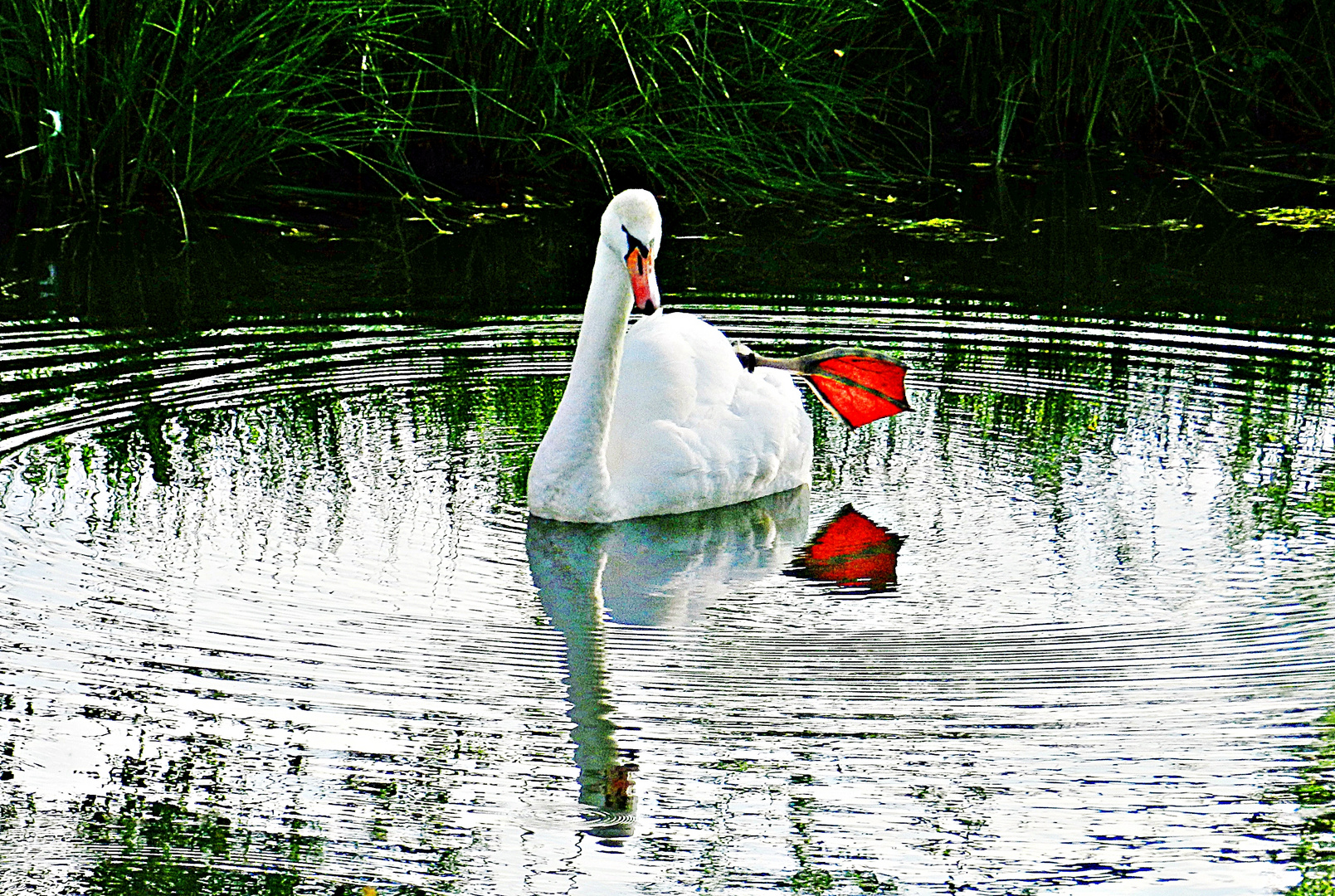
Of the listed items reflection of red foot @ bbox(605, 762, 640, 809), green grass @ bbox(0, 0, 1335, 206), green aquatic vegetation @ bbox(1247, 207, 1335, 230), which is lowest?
reflection of red foot @ bbox(605, 762, 640, 809)

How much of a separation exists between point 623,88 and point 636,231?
17.1 feet

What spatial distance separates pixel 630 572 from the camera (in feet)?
19.0

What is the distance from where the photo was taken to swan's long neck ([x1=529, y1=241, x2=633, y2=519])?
6105 mm

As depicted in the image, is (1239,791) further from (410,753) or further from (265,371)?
(265,371)

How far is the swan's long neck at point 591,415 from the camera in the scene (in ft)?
20.0

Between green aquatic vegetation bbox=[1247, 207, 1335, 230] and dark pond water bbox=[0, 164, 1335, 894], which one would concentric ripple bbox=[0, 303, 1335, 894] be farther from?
green aquatic vegetation bbox=[1247, 207, 1335, 230]

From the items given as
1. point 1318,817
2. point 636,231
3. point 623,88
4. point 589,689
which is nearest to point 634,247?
point 636,231

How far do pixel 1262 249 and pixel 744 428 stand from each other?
14.9 feet

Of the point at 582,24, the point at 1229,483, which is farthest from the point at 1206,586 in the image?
the point at 582,24

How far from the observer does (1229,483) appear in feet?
20.9

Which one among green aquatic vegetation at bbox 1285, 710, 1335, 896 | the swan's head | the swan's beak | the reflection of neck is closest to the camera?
green aquatic vegetation at bbox 1285, 710, 1335, 896

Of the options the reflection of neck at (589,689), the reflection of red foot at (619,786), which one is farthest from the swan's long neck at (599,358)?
the reflection of red foot at (619,786)

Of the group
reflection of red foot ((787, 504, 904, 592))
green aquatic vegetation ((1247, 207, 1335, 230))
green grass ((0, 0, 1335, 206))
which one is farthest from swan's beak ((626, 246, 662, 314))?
green aquatic vegetation ((1247, 207, 1335, 230))

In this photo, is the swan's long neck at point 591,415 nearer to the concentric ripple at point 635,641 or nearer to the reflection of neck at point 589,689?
the concentric ripple at point 635,641
